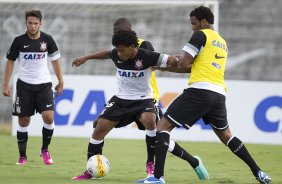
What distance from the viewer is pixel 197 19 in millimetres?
10680

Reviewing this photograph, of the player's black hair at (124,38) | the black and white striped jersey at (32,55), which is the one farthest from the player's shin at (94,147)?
the black and white striped jersey at (32,55)

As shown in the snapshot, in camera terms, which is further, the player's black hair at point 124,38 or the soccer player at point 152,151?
the soccer player at point 152,151

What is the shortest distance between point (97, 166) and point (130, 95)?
3.29 ft

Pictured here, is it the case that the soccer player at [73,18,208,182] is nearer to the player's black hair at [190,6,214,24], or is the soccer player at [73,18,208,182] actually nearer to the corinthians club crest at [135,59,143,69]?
the corinthians club crest at [135,59,143,69]

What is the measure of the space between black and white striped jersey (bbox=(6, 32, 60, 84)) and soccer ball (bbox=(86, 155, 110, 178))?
2.91 m

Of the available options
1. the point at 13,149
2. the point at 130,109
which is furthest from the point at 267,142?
the point at 130,109

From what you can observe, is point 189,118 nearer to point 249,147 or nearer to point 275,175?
point 275,175

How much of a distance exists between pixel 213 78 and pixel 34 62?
3.81 m

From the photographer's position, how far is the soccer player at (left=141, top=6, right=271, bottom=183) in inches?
408

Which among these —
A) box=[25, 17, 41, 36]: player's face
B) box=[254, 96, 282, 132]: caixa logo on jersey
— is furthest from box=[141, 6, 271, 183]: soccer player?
box=[254, 96, 282, 132]: caixa logo on jersey

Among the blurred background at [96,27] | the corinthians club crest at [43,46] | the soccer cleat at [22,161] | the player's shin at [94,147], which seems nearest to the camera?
the player's shin at [94,147]

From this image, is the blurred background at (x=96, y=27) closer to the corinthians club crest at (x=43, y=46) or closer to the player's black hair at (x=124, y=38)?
the corinthians club crest at (x=43, y=46)

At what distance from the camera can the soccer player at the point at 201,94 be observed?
10.4 m

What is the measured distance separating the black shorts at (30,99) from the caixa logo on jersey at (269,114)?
6.32 meters
